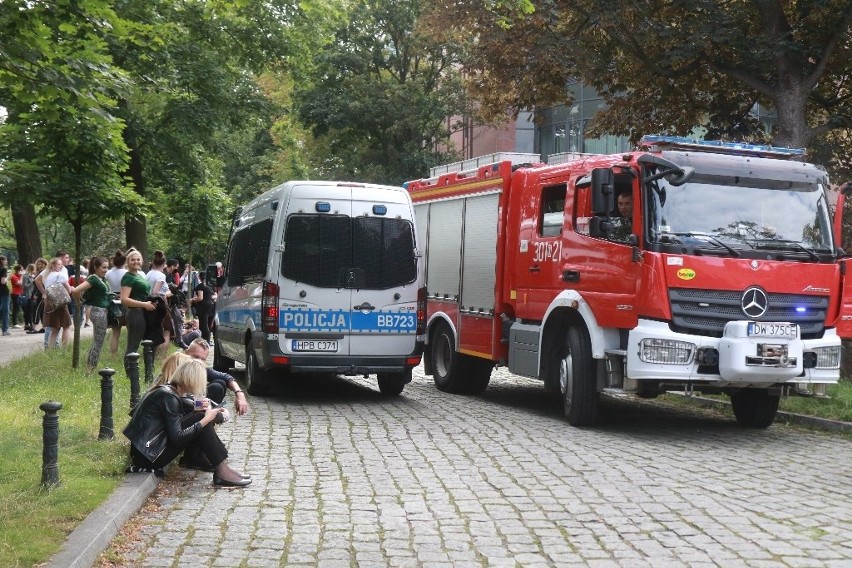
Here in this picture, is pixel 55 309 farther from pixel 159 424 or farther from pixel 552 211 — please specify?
pixel 159 424

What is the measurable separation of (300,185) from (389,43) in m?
35.4

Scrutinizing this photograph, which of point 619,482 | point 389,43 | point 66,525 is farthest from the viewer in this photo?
point 389,43

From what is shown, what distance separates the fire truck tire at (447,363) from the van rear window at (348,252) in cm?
181

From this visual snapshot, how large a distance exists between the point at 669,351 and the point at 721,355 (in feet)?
1.64

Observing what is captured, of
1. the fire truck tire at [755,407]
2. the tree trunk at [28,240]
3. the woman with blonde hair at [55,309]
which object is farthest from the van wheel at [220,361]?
the tree trunk at [28,240]

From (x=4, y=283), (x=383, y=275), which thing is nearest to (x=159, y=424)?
(x=383, y=275)

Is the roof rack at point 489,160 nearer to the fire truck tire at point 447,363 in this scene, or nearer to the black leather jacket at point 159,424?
the fire truck tire at point 447,363

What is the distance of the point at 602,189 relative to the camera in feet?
37.6

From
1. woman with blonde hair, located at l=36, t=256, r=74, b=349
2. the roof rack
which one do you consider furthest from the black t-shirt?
the roof rack

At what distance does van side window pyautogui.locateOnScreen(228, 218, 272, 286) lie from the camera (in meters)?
14.7

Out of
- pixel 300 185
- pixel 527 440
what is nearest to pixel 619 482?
pixel 527 440

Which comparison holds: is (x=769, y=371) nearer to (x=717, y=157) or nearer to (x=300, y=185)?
(x=717, y=157)

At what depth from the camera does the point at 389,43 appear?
4847 centimetres

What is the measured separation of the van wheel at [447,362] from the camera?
1599cm
